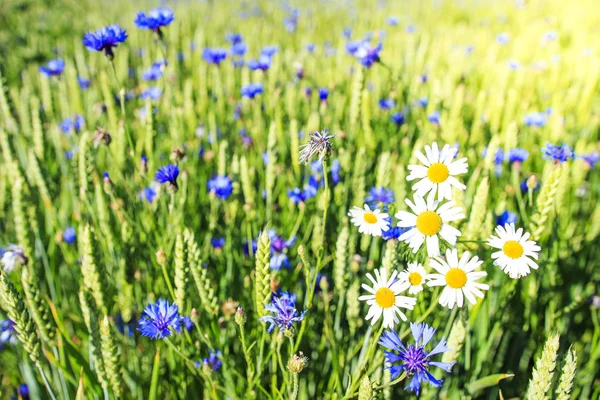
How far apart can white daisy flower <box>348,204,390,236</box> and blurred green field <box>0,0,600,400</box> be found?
Answer: 0.14 feet

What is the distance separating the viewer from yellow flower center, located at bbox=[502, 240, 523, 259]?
107cm

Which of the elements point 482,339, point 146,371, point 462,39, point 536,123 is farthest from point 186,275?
point 462,39

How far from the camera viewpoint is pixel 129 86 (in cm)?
332

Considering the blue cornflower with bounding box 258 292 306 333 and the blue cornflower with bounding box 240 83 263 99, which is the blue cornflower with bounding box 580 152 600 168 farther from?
the blue cornflower with bounding box 258 292 306 333

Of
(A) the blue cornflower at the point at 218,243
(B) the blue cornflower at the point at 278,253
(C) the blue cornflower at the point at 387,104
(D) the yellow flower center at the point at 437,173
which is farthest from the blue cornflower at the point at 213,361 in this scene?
(C) the blue cornflower at the point at 387,104

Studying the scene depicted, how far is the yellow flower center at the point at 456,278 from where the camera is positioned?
3.27 feet

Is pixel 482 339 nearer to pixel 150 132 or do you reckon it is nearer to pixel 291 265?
pixel 291 265

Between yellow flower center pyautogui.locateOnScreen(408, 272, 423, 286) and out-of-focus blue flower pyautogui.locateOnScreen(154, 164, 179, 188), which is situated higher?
out-of-focus blue flower pyautogui.locateOnScreen(154, 164, 179, 188)

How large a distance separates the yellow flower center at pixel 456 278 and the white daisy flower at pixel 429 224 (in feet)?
0.21

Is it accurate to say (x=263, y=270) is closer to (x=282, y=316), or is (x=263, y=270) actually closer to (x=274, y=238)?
(x=282, y=316)

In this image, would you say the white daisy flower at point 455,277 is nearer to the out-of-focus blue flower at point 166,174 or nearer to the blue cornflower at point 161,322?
the blue cornflower at point 161,322

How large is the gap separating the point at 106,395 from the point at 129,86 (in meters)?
2.66

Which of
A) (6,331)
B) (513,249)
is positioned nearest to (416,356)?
(513,249)

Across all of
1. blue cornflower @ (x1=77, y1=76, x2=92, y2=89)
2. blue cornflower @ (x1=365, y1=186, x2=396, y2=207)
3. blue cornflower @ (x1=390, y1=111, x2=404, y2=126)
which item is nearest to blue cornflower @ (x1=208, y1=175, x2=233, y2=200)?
blue cornflower @ (x1=365, y1=186, x2=396, y2=207)
